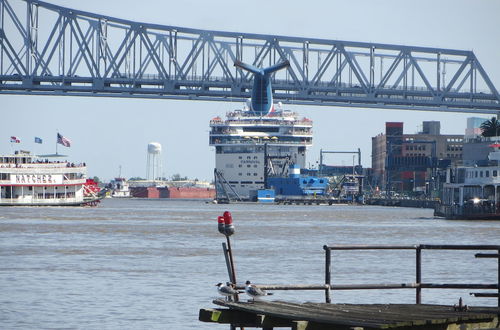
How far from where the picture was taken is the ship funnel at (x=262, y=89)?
18750cm

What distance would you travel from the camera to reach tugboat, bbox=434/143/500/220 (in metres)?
98.4

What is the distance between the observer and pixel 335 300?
3203 centimetres

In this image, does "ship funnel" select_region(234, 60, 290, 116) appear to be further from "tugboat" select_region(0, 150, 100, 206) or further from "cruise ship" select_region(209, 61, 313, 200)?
"tugboat" select_region(0, 150, 100, 206)

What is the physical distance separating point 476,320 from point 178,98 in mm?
132757

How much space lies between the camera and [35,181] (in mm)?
124000

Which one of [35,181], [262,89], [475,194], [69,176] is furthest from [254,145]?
[475,194]

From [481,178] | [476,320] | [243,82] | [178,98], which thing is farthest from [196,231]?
[243,82]

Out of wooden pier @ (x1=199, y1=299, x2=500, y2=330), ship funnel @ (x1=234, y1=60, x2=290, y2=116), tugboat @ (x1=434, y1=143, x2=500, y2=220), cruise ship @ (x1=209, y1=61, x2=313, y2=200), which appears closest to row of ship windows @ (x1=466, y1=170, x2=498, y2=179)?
tugboat @ (x1=434, y1=143, x2=500, y2=220)

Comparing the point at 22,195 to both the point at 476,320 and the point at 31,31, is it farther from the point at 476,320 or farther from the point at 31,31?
the point at 476,320

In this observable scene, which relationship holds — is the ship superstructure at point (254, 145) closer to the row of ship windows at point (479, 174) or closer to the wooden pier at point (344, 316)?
the row of ship windows at point (479, 174)

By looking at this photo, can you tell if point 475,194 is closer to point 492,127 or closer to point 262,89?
point 492,127

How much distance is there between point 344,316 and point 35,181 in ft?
350

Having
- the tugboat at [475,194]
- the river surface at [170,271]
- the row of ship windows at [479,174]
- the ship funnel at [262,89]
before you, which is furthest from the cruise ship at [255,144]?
the river surface at [170,271]

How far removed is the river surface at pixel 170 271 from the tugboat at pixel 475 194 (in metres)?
26.6
